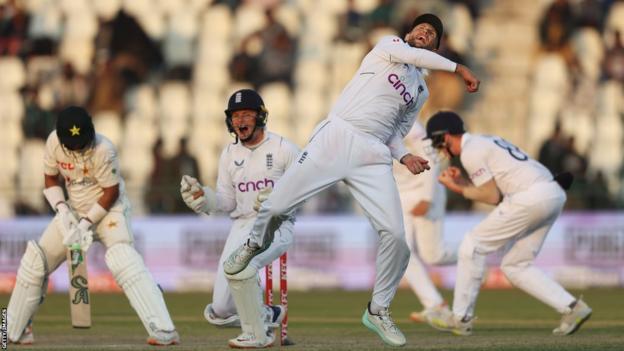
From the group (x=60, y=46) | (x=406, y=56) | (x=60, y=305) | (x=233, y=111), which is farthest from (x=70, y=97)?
(x=406, y=56)

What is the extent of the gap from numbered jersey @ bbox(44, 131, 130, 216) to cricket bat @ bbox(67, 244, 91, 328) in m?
0.36

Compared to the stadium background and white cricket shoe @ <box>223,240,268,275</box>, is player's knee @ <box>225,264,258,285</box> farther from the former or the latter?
the stadium background

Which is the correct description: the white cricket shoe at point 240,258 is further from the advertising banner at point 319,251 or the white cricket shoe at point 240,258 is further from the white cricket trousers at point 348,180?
the advertising banner at point 319,251

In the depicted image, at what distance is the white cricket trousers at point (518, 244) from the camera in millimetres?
11102

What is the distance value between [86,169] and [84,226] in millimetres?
439

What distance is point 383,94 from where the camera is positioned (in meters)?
8.95

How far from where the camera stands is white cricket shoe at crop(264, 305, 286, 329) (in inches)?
374

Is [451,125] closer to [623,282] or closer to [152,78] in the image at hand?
[623,282]

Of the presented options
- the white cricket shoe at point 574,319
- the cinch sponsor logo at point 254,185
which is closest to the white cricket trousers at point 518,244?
the white cricket shoe at point 574,319

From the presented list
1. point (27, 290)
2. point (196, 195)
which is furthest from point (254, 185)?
point (27, 290)

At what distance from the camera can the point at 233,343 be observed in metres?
9.23

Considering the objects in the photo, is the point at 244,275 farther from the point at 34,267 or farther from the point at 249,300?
the point at 34,267

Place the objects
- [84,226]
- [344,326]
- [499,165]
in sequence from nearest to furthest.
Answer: [84,226] → [499,165] → [344,326]

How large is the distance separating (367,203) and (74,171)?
2572 mm
